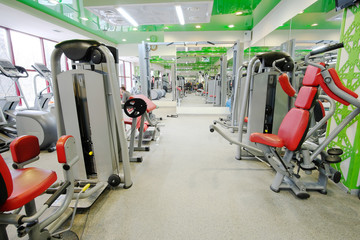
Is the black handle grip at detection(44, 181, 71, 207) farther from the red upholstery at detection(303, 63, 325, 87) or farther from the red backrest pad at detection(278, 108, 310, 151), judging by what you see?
the red upholstery at detection(303, 63, 325, 87)

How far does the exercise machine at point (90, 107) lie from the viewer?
1.76 m

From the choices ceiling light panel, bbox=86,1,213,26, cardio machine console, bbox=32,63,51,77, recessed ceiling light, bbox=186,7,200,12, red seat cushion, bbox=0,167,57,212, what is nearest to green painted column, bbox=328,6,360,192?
red seat cushion, bbox=0,167,57,212

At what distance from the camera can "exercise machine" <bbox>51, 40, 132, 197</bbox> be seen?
1765 mm

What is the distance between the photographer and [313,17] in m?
3.54

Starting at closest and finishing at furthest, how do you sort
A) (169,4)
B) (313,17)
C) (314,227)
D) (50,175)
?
1. (50,175)
2. (314,227)
3. (313,17)
4. (169,4)

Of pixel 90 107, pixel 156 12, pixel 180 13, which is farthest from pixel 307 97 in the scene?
pixel 156 12

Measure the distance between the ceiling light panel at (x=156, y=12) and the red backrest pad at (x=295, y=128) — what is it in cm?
360

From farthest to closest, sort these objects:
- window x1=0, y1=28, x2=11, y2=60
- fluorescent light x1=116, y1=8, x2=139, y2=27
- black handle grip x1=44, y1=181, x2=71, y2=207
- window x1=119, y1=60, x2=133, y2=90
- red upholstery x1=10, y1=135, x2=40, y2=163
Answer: window x1=119, y1=60, x2=133, y2=90 → window x1=0, y1=28, x2=11, y2=60 → fluorescent light x1=116, y1=8, x2=139, y2=27 → red upholstery x1=10, y1=135, x2=40, y2=163 → black handle grip x1=44, y1=181, x2=71, y2=207

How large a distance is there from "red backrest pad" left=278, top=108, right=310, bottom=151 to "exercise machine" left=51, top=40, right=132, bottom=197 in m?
1.77

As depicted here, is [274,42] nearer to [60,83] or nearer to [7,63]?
[60,83]

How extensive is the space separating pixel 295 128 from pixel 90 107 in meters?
2.14

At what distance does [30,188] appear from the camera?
3.52 feet

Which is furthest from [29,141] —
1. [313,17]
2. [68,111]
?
[313,17]

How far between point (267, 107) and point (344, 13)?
4.47 feet
